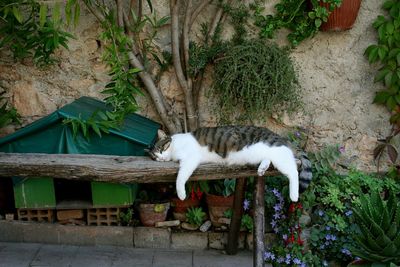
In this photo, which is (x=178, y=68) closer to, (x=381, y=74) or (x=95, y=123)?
(x=95, y=123)

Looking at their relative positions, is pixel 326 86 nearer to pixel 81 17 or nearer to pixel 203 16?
pixel 203 16

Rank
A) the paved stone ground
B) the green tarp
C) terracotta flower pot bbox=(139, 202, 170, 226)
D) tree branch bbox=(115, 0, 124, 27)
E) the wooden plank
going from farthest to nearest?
terracotta flower pot bbox=(139, 202, 170, 226)
tree branch bbox=(115, 0, 124, 27)
the paved stone ground
the green tarp
the wooden plank

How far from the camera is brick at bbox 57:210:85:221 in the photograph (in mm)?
4414

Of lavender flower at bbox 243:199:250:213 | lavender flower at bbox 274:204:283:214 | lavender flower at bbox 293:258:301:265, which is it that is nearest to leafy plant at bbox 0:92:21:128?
lavender flower at bbox 243:199:250:213

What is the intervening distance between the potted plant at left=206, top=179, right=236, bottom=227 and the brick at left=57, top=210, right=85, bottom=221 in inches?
42.7

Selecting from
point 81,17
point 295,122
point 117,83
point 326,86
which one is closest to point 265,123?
point 295,122

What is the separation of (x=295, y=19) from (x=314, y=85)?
59 cm

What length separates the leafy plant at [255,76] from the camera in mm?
4098

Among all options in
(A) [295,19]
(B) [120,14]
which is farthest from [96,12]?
(A) [295,19]

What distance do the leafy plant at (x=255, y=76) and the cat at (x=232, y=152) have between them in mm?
420

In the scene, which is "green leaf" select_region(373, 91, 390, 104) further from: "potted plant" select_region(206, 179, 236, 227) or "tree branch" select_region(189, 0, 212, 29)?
"tree branch" select_region(189, 0, 212, 29)

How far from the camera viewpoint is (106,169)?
351 centimetres

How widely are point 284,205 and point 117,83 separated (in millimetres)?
1642

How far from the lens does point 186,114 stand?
14.8 ft
